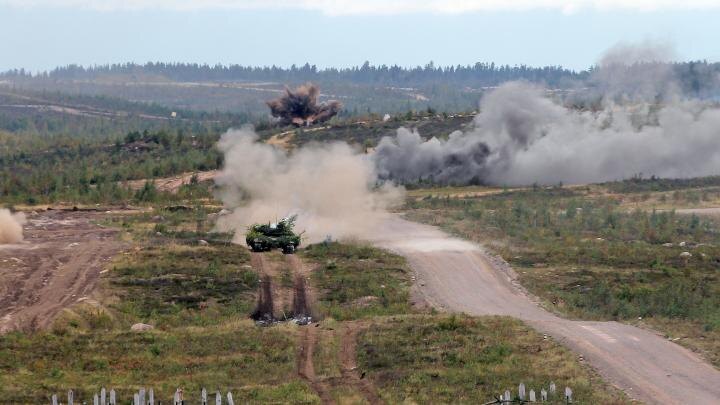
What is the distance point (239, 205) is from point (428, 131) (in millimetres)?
46198

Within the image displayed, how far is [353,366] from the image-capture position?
39156 mm

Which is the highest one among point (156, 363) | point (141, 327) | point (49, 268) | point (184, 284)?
Answer: point (156, 363)

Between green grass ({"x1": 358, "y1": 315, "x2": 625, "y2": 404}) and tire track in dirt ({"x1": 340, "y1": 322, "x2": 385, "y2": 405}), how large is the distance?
0.28 m

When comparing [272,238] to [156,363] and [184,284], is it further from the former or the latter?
[156,363]

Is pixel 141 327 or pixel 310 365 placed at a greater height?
pixel 310 365

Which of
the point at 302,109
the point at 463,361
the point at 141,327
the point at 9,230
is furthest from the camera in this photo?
the point at 302,109

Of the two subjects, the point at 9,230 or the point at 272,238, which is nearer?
the point at 272,238

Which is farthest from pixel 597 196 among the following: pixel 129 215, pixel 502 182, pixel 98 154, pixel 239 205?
pixel 98 154

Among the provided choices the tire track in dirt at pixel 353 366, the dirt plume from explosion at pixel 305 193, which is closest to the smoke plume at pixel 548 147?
the dirt plume from explosion at pixel 305 193

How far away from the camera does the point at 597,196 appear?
89.7m

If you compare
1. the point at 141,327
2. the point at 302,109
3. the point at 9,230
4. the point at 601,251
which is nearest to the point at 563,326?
the point at 141,327

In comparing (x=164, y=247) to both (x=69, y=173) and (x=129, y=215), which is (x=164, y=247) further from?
(x=69, y=173)

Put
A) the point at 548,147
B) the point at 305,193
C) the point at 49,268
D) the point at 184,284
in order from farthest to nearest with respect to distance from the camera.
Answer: the point at 548,147, the point at 305,193, the point at 49,268, the point at 184,284

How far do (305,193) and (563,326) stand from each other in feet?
102
